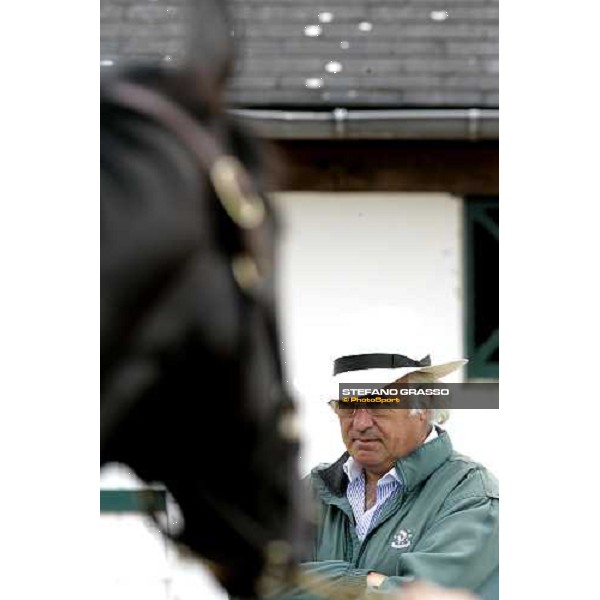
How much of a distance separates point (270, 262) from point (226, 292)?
0.04 m

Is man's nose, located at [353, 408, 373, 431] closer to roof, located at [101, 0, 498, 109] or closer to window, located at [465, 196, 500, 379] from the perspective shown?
window, located at [465, 196, 500, 379]

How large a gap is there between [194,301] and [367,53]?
124cm

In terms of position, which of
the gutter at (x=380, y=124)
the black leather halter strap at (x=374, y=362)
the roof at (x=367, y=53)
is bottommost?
the black leather halter strap at (x=374, y=362)

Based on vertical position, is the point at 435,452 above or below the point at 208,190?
below

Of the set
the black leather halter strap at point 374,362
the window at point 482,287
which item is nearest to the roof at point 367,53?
the window at point 482,287

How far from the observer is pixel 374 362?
1618mm

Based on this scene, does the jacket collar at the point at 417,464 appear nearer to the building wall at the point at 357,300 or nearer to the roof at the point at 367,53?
the building wall at the point at 357,300

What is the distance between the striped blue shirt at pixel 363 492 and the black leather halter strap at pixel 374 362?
3.8 inches

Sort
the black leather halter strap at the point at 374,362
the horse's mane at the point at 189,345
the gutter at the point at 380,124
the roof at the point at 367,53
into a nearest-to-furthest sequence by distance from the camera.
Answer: the horse's mane at the point at 189,345 → the black leather halter strap at the point at 374,362 → the roof at the point at 367,53 → the gutter at the point at 380,124

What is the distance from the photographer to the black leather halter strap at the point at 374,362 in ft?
5.31

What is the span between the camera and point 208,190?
803mm

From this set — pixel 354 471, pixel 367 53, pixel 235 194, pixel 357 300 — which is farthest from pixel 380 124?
pixel 235 194
